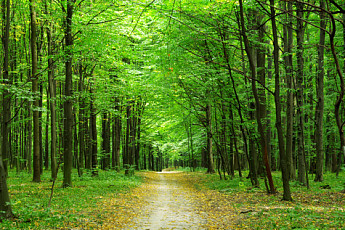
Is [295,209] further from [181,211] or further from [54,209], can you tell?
[54,209]

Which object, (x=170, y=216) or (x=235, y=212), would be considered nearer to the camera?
(x=235, y=212)

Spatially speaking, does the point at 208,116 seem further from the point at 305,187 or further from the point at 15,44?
the point at 15,44

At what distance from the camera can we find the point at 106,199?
982 cm

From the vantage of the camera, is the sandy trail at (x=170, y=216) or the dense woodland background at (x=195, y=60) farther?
the dense woodland background at (x=195, y=60)

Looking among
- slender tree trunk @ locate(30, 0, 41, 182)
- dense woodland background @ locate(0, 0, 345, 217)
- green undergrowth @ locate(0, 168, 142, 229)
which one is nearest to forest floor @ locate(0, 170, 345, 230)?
green undergrowth @ locate(0, 168, 142, 229)

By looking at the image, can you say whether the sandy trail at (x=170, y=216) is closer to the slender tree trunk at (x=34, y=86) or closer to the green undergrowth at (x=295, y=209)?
the green undergrowth at (x=295, y=209)

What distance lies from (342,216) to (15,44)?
62.1ft

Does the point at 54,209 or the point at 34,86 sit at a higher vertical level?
the point at 34,86

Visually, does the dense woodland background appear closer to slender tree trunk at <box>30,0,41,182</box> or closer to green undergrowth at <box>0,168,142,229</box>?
slender tree trunk at <box>30,0,41,182</box>

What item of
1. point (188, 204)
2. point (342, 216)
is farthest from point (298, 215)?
point (188, 204)

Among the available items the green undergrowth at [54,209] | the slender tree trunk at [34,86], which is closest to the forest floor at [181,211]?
the green undergrowth at [54,209]

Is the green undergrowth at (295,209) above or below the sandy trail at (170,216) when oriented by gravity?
above

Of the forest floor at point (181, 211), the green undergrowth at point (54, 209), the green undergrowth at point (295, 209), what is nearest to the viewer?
the green undergrowth at point (295, 209)

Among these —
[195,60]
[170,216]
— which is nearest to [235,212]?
[170,216]
